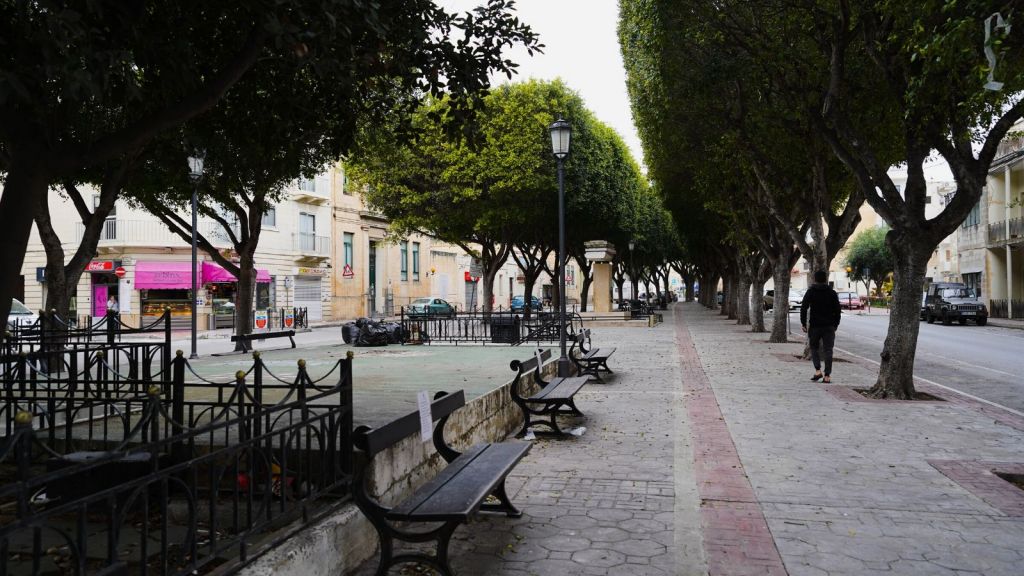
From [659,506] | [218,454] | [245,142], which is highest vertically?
[245,142]

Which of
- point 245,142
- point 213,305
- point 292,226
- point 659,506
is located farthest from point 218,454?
point 292,226

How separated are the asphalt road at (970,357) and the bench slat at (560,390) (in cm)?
609

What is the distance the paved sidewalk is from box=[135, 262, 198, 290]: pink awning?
29270 millimetres

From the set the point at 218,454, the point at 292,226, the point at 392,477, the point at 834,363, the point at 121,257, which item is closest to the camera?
the point at 218,454

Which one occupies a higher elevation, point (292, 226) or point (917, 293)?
point (292, 226)

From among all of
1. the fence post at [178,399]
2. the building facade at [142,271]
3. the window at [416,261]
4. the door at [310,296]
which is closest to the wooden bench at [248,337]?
the fence post at [178,399]

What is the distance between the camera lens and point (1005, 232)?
121ft

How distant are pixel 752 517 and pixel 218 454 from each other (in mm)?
3677

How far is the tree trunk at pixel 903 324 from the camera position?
10.3 m

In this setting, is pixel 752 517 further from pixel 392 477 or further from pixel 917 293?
pixel 917 293

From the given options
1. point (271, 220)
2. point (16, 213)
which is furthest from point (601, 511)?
point (271, 220)

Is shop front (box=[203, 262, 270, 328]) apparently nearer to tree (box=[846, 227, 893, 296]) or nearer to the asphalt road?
the asphalt road

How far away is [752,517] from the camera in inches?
202

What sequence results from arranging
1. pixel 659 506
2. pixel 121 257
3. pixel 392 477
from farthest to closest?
pixel 121 257, pixel 659 506, pixel 392 477
